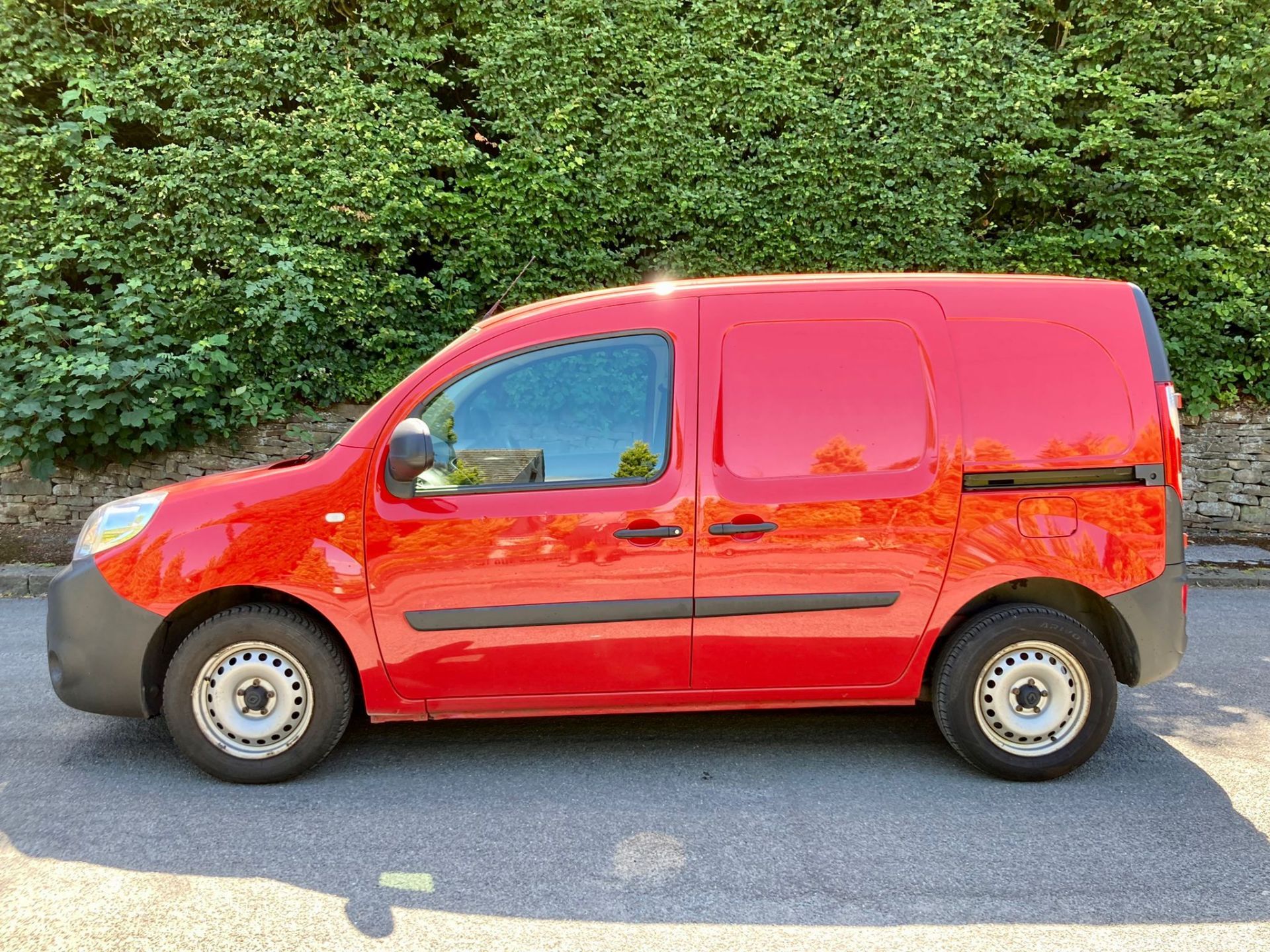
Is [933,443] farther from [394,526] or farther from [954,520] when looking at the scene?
[394,526]

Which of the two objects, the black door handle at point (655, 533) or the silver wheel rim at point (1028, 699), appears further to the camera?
the silver wheel rim at point (1028, 699)

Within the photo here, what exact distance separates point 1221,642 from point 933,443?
344 centimetres

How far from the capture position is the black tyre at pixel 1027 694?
13.6ft

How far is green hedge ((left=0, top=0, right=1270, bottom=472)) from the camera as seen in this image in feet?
30.2

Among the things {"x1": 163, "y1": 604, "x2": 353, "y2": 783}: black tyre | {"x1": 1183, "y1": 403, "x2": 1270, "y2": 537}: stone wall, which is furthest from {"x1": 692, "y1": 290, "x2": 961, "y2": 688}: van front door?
{"x1": 1183, "y1": 403, "x2": 1270, "y2": 537}: stone wall

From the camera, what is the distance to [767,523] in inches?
160

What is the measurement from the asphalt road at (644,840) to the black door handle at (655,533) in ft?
3.23

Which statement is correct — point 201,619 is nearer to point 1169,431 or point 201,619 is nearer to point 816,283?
point 816,283

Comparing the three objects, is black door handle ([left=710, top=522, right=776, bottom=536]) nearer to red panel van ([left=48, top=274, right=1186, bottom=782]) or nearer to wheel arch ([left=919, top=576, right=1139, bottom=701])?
red panel van ([left=48, top=274, right=1186, bottom=782])

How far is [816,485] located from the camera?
4090 millimetres

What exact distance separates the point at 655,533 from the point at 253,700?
171 cm

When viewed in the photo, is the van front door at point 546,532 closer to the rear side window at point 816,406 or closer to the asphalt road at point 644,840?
the rear side window at point 816,406

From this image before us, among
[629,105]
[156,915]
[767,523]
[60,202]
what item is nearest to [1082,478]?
[767,523]

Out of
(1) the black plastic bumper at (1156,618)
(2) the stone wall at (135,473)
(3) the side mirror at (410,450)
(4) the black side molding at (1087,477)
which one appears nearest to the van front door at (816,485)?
(4) the black side molding at (1087,477)
